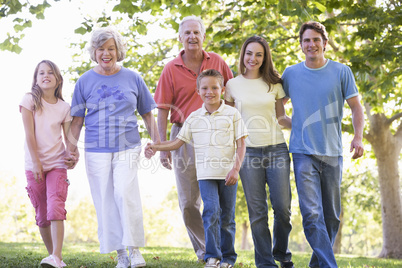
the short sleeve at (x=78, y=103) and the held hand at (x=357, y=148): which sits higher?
the short sleeve at (x=78, y=103)

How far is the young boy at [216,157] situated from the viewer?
4820mm

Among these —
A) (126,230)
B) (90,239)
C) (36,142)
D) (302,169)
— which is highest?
(36,142)

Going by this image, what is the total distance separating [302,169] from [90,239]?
152 ft

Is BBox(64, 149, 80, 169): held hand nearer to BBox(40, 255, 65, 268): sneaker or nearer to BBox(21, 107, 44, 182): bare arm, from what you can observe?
BBox(21, 107, 44, 182): bare arm

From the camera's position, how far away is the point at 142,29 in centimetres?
851

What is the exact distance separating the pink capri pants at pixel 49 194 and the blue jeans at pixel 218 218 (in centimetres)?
151

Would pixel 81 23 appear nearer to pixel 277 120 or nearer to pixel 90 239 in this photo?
pixel 277 120

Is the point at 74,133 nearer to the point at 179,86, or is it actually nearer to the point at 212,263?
the point at 179,86

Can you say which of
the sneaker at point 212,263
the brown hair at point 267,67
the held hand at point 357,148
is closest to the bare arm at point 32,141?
the sneaker at point 212,263

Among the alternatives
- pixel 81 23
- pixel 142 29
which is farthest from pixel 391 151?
pixel 81 23

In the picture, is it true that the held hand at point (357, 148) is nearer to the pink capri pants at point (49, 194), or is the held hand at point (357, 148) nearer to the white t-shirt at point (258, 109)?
the white t-shirt at point (258, 109)

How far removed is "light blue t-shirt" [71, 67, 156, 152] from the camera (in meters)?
4.96

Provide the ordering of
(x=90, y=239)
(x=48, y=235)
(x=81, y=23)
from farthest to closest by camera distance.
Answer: (x=90, y=239)
(x=81, y=23)
(x=48, y=235)

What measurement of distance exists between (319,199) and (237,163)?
0.89 meters
